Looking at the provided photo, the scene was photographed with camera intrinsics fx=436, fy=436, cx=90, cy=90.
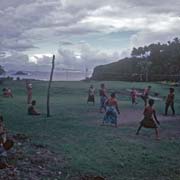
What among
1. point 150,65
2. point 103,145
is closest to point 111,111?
point 103,145

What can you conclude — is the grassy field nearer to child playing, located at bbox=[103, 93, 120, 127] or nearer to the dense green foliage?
child playing, located at bbox=[103, 93, 120, 127]

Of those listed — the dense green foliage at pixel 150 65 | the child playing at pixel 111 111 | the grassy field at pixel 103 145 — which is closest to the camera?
the grassy field at pixel 103 145

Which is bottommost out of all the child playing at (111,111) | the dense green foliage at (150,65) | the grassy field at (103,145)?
the grassy field at (103,145)

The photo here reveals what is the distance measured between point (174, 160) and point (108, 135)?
3773mm

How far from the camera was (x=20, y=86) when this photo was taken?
149 ft

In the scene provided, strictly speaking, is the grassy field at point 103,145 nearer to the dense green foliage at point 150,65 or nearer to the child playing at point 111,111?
the child playing at point 111,111

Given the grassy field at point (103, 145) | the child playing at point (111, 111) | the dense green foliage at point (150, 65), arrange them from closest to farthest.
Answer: the grassy field at point (103, 145) → the child playing at point (111, 111) → the dense green foliage at point (150, 65)

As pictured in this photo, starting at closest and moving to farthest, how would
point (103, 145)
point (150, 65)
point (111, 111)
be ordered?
point (103, 145) → point (111, 111) → point (150, 65)

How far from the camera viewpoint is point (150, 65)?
57.3 metres

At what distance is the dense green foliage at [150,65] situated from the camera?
177ft

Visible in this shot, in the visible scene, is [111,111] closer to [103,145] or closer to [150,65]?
[103,145]

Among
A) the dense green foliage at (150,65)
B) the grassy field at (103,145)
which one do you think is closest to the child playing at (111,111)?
the grassy field at (103,145)

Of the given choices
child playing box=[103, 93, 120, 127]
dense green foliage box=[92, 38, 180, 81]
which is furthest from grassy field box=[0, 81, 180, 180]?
dense green foliage box=[92, 38, 180, 81]

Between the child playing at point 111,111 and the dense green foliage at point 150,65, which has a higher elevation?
the dense green foliage at point 150,65
